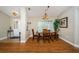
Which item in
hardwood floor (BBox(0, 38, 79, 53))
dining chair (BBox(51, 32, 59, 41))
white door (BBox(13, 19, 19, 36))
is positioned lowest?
hardwood floor (BBox(0, 38, 79, 53))

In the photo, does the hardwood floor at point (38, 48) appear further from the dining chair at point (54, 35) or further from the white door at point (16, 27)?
the white door at point (16, 27)

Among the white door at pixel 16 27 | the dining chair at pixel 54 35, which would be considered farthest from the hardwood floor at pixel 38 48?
the white door at pixel 16 27

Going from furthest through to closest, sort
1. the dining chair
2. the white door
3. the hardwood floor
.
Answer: the white door
the dining chair
the hardwood floor

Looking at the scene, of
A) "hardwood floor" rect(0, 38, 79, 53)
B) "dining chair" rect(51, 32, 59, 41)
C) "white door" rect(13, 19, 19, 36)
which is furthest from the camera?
"white door" rect(13, 19, 19, 36)

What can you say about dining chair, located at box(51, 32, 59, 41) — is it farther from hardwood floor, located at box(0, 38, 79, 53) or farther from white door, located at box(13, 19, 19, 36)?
white door, located at box(13, 19, 19, 36)

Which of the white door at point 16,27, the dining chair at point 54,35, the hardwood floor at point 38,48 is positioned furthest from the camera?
the white door at point 16,27

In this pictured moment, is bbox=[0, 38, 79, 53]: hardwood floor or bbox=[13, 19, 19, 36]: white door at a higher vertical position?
bbox=[13, 19, 19, 36]: white door

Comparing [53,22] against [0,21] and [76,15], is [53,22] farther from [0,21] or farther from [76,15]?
[0,21]

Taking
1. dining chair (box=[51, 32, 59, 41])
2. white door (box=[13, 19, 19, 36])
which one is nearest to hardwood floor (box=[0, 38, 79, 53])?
dining chair (box=[51, 32, 59, 41])

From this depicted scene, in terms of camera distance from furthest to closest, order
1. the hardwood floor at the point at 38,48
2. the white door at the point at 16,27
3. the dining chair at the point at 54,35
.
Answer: the white door at the point at 16,27, the dining chair at the point at 54,35, the hardwood floor at the point at 38,48

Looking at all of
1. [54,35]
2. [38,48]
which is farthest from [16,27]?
[38,48]

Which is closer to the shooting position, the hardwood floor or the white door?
the hardwood floor
